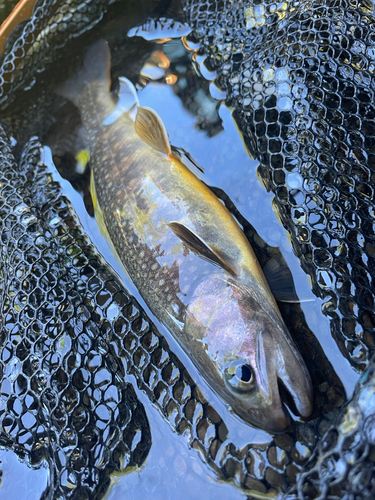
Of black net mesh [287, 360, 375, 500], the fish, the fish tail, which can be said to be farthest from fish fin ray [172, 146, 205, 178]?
black net mesh [287, 360, 375, 500]

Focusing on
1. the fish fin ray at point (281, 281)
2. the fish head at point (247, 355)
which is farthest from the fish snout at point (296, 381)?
the fish fin ray at point (281, 281)

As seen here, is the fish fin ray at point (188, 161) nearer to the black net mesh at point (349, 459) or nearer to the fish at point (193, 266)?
the fish at point (193, 266)

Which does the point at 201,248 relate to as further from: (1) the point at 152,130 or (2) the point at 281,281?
(1) the point at 152,130

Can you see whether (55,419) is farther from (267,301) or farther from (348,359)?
(348,359)

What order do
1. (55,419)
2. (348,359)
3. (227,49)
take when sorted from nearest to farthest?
(348,359) → (55,419) → (227,49)

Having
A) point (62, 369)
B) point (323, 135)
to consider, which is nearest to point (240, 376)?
point (62, 369)

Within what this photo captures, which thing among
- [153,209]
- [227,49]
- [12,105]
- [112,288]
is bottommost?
[112,288]

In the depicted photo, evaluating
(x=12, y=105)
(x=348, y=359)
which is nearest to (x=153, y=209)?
(x=348, y=359)
